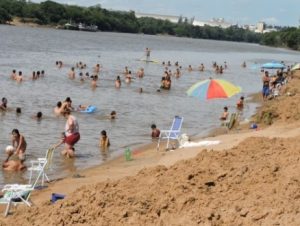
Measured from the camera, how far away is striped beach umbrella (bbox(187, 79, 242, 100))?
1395cm

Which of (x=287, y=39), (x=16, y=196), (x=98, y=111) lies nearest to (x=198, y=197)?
(x=16, y=196)

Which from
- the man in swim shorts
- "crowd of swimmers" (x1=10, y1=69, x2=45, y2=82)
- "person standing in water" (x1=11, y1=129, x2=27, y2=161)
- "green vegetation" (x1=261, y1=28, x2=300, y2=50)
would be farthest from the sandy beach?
"green vegetation" (x1=261, y1=28, x2=300, y2=50)

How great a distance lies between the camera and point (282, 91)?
28.1 meters

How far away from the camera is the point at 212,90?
1409 cm

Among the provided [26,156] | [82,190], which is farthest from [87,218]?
[26,156]

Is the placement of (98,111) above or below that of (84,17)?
below

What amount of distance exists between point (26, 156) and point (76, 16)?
136312 millimetres

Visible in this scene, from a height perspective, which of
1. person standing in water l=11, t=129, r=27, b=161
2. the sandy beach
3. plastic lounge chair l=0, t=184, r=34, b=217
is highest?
the sandy beach

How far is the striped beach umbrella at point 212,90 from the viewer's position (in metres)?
13.9

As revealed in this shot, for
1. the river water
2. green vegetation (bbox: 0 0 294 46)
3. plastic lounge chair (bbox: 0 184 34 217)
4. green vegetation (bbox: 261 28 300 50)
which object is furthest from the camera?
green vegetation (bbox: 261 28 300 50)

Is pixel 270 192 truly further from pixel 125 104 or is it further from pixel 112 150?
pixel 125 104

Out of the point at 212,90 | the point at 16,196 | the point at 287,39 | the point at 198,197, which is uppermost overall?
the point at 212,90

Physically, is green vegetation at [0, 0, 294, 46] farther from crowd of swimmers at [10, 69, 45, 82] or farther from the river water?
the river water

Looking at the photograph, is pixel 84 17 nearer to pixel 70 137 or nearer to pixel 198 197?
pixel 70 137
